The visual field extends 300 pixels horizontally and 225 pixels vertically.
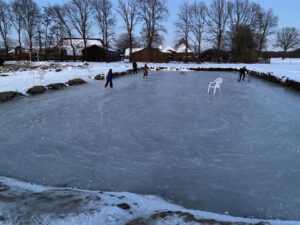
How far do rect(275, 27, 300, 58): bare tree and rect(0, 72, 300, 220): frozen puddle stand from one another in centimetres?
8287

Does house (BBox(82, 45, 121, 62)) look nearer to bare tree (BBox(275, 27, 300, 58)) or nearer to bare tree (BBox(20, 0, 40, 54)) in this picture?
bare tree (BBox(20, 0, 40, 54))

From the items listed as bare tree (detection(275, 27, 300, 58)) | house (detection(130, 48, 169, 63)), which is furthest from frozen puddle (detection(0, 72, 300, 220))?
bare tree (detection(275, 27, 300, 58))

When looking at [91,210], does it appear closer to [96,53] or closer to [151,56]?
[151,56]

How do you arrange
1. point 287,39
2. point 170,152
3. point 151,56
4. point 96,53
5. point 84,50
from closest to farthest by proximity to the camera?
point 170,152, point 151,56, point 84,50, point 96,53, point 287,39

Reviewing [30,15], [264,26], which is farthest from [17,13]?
[264,26]

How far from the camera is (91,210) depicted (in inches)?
159

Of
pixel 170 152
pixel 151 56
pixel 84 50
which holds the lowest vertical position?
pixel 170 152

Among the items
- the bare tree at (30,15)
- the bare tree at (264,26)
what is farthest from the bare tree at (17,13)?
the bare tree at (264,26)

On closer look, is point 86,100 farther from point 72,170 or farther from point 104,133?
point 72,170

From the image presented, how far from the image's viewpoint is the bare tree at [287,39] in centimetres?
8606

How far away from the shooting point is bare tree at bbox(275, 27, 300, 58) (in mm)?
86062

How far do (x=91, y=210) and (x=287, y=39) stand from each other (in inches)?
3663

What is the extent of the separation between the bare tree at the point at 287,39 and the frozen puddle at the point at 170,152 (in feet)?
272

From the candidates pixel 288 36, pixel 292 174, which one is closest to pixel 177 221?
pixel 292 174
